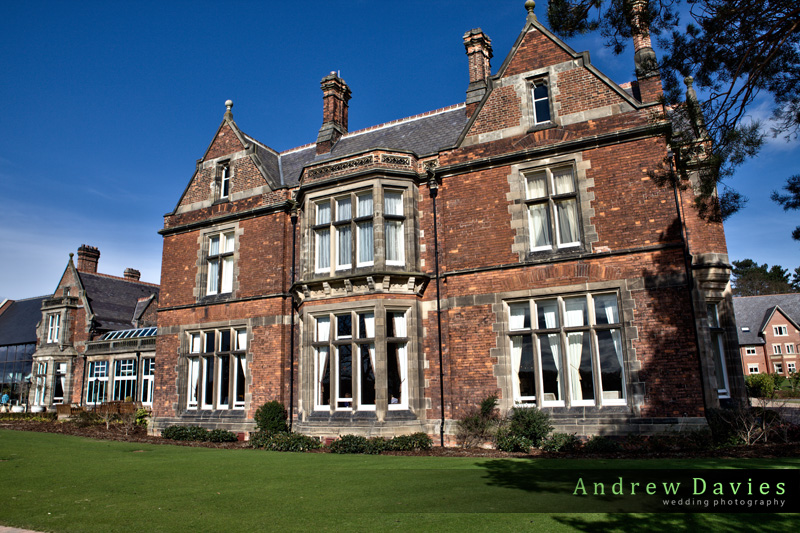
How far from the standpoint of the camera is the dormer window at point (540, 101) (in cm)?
1487

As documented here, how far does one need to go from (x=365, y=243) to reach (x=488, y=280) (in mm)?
3887

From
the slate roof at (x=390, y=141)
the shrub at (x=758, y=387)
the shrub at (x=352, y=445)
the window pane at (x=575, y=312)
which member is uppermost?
the slate roof at (x=390, y=141)

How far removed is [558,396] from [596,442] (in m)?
1.56

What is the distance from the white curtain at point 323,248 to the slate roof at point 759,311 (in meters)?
54.0

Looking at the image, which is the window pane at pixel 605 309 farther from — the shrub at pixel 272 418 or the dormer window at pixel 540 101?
the shrub at pixel 272 418

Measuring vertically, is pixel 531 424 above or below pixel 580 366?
below

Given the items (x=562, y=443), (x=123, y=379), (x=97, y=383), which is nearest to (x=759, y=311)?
(x=562, y=443)

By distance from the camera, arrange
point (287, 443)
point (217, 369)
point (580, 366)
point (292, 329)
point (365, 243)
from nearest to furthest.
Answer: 1. point (580, 366)
2. point (287, 443)
3. point (365, 243)
4. point (292, 329)
5. point (217, 369)

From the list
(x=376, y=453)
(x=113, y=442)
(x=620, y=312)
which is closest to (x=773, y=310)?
(x=620, y=312)

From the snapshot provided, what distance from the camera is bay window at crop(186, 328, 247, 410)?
17891 mm

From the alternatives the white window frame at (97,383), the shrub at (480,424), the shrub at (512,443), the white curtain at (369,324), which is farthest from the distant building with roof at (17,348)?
the shrub at (512,443)

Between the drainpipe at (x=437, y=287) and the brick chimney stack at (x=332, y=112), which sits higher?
the brick chimney stack at (x=332, y=112)

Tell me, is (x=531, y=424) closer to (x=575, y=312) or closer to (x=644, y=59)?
(x=575, y=312)

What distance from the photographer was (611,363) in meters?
12.8
